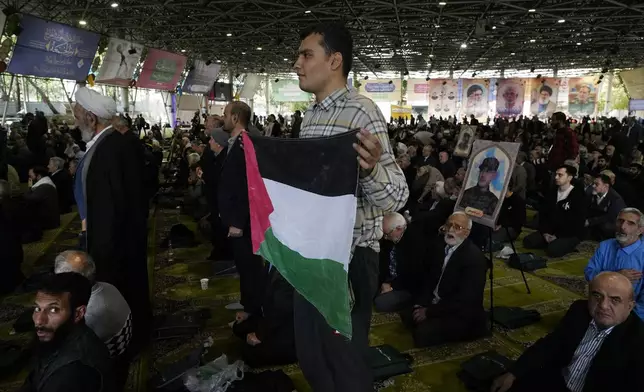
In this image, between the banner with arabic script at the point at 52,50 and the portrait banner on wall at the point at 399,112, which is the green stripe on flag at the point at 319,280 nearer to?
the banner with arabic script at the point at 52,50

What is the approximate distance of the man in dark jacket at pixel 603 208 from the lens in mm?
7176

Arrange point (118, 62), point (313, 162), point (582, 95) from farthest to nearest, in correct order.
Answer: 1. point (582, 95)
2. point (118, 62)
3. point (313, 162)

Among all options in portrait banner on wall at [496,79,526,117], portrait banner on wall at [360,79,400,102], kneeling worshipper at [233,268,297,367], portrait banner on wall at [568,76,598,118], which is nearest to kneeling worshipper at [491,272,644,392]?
kneeling worshipper at [233,268,297,367]

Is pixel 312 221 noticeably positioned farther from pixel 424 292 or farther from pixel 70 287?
pixel 424 292

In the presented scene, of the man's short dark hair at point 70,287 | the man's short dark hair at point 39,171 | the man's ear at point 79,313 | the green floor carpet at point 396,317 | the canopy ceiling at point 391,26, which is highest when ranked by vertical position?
the canopy ceiling at point 391,26

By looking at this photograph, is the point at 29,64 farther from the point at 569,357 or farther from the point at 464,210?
the point at 569,357

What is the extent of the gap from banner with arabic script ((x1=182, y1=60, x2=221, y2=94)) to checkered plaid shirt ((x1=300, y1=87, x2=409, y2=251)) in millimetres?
18876

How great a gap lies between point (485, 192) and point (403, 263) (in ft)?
3.60

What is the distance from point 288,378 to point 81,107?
7.36ft

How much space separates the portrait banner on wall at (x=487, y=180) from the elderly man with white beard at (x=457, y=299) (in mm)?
444

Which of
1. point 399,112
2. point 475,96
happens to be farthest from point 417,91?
point 475,96

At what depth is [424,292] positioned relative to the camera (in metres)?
4.66

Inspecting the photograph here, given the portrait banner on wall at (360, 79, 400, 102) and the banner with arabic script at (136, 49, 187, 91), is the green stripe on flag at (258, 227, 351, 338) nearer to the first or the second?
the banner with arabic script at (136, 49, 187, 91)

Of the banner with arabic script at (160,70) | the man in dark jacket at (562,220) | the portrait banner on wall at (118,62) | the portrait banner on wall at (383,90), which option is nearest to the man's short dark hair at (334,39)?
the man in dark jacket at (562,220)
